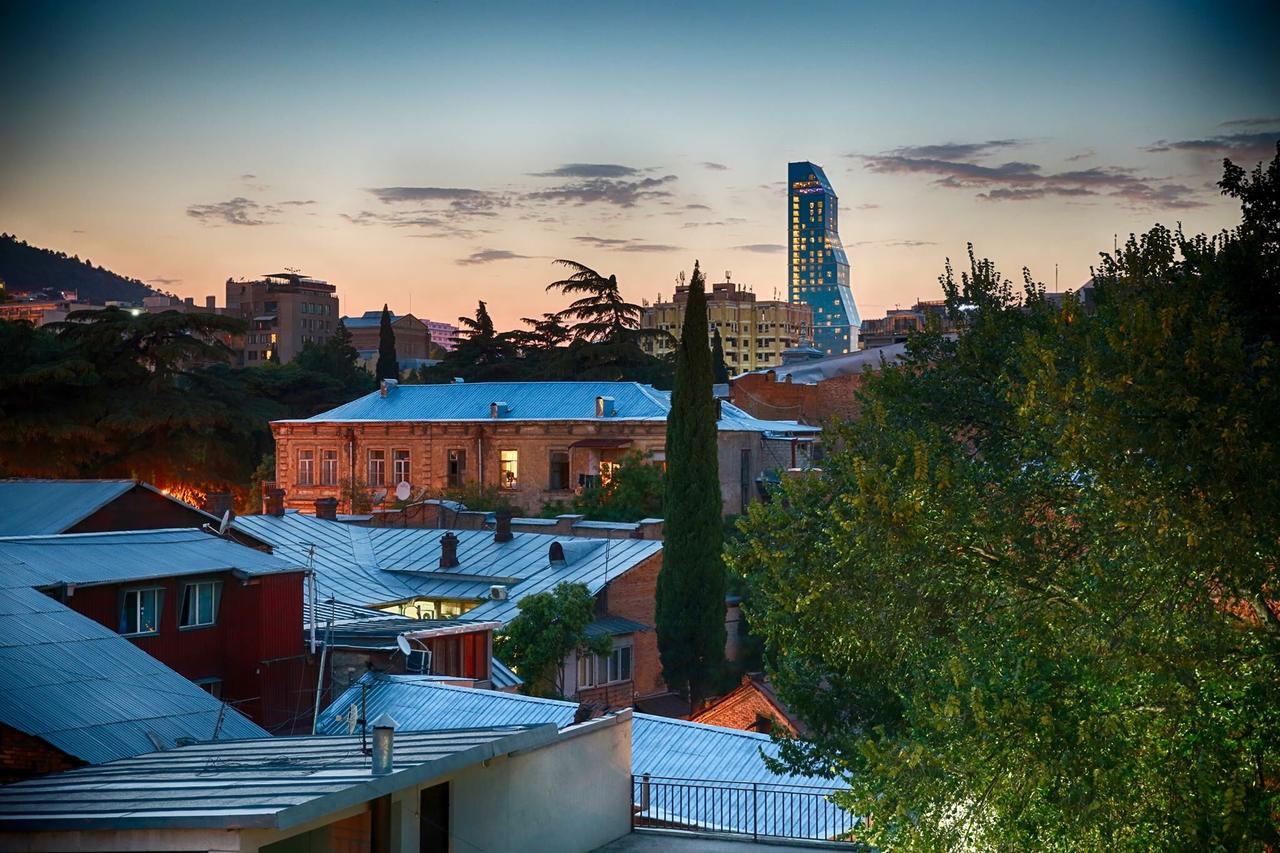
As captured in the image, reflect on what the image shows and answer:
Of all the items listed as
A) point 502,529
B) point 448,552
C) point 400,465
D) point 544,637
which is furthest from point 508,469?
point 544,637

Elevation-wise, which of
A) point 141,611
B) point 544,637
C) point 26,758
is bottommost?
point 544,637

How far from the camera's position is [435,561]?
3934cm

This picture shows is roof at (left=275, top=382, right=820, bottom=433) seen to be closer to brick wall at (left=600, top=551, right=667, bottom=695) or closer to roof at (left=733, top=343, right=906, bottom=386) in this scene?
roof at (left=733, top=343, right=906, bottom=386)

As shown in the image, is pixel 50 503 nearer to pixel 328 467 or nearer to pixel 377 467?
pixel 377 467

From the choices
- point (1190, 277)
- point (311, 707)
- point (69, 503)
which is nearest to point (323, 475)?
point (69, 503)

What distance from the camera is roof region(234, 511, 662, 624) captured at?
36.1 m

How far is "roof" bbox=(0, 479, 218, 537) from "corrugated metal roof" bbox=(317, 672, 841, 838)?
8.09 meters

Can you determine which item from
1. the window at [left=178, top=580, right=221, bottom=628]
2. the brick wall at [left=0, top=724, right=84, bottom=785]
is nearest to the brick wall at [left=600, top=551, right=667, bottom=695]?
the window at [left=178, top=580, right=221, bottom=628]

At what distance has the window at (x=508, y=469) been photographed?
53250 mm

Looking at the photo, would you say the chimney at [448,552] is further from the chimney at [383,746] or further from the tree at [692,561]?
the chimney at [383,746]

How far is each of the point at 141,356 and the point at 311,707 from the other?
3130 cm

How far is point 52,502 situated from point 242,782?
62.5 feet

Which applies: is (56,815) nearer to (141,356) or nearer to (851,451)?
(851,451)

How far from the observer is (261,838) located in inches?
448
